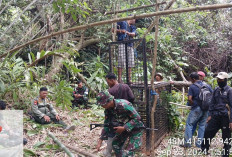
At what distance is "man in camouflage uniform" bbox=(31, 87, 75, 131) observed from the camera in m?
5.18

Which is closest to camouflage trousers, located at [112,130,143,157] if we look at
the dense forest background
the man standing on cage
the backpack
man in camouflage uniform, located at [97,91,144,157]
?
man in camouflage uniform, located at [97,91,144,157]

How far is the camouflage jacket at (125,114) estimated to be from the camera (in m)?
2.88

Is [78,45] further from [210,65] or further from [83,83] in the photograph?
[210,65]

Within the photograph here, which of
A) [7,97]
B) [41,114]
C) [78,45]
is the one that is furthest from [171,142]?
[78,45]

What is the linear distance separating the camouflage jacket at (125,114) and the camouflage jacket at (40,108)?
2.64 metres

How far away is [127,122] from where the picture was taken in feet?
9.73

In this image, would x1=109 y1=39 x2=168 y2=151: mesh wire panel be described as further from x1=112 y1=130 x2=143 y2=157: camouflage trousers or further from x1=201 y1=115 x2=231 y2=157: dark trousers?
x1=112 y1=130 x2=143 y2=157: camouflage trousers

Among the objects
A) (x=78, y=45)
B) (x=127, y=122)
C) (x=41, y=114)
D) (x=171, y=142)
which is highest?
(x=78, y=45)

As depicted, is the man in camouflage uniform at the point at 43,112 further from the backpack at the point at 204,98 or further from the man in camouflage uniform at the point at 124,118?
the backpack at the point at 204,98

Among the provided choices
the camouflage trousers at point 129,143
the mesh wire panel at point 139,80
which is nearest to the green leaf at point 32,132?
the mesh wire panel at point 139,80

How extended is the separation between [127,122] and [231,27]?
9230mm

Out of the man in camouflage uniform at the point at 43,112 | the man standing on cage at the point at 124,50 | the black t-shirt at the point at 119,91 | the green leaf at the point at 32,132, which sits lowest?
the green leaf at the point at 32,132

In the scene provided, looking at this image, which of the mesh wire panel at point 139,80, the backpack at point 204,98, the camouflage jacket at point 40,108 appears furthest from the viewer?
the camouflage jacket at point 40,108

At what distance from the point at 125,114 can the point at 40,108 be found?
3078 mm
